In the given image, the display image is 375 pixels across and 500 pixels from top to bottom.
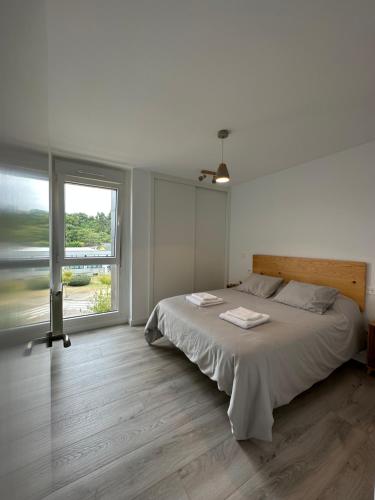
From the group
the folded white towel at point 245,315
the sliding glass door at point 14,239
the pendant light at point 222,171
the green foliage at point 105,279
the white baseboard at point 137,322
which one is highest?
the pendant light at point 222,171

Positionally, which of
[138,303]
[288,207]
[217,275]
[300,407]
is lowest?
[300,407]

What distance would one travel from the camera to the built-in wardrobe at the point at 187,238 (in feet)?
11.7

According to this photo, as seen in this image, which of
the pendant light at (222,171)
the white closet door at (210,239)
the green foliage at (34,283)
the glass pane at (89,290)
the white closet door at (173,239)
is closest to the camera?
the green foliage at (34,283)

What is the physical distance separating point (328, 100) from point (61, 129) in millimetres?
2536

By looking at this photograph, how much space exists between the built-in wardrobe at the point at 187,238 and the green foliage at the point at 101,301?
2.32 feet

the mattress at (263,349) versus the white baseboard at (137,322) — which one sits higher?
the mattress at (263,349)

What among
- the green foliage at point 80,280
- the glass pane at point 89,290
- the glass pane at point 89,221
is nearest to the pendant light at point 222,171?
the glass pane at point 89,221

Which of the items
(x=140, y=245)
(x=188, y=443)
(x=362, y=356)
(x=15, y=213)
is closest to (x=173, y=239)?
(x=140, y=245)

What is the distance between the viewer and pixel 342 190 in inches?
104

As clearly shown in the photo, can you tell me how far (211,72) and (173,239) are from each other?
8.12 ft

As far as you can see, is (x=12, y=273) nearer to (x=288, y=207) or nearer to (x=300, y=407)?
(x=300, y=407)

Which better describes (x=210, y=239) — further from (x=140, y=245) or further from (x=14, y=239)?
(x=14, y=239)

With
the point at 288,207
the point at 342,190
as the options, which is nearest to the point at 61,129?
the point at 288,207

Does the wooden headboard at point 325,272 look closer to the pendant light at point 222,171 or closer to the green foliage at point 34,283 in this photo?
the pendant light at point 222,171
